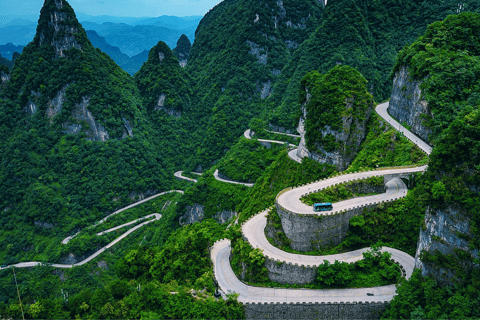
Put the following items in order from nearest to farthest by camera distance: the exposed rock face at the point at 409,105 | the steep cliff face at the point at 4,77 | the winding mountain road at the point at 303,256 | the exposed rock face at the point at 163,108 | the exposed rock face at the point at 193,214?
the winding mountain road at the point at 303,256 < the exposed rock face at the point at 409,105 < the exposed rock face at the point at 193,214 < the steep cliff face at the point at 4,77 < the exposed rock face at the point at 163,108

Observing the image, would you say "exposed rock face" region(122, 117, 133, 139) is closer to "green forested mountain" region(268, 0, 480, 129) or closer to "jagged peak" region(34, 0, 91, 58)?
"jagged peak" region(34, 0, 91, 58)

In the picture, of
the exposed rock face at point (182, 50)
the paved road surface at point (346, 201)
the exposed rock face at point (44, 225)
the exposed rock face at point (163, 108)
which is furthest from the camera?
the exposed rock face at point (182, 50)

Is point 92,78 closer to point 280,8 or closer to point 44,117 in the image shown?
point 44,117

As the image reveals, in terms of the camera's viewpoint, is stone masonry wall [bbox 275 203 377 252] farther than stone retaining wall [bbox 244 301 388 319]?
Yes

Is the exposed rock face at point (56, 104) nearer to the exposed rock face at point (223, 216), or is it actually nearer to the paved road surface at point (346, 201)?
the exposed rock face at point (223, 216)

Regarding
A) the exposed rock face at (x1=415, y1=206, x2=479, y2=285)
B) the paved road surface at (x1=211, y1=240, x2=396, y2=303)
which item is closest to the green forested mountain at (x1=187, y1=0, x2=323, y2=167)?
the paved road surface at (x1=211, y1=240, x2=396, y2=303)

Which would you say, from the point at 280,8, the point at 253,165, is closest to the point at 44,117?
the point at 253,165

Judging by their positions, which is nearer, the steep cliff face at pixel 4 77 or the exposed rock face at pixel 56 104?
the exposed rock face at pixel 56 104

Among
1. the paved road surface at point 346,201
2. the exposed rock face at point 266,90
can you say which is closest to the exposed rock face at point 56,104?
the exposed rock face at point 266,90
